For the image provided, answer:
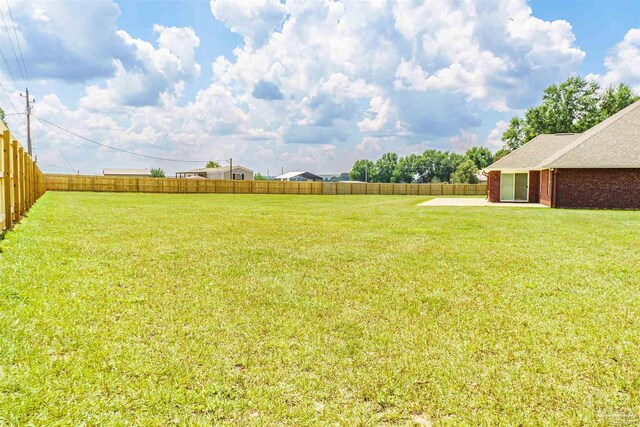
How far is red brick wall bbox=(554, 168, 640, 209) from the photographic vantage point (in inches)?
797

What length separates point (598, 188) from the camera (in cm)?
2072

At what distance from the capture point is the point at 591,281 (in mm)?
5859

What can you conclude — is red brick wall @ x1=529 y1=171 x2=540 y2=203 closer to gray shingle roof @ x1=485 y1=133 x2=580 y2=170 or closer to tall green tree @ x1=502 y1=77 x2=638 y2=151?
gray shingle roof @ x1=485 y1=133 x2=580 y2=170

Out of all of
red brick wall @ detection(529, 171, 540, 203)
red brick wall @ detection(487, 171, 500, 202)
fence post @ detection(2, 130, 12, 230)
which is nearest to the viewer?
fence post @ detection(2, 130, 12, 230)

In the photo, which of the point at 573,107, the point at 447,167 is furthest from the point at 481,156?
the point at 573,107

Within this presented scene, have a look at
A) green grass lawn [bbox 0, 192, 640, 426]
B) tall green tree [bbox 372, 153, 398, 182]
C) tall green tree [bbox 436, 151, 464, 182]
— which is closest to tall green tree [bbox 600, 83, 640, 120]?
green grass lawn [bbox 0, 192, 640, 426]

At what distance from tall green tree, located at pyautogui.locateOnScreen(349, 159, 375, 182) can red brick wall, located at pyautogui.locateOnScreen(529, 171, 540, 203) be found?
91.9m

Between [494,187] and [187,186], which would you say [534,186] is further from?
[187,186]

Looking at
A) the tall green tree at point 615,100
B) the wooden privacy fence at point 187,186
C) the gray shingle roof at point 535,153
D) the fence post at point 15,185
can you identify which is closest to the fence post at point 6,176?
the fence post at point 15,185

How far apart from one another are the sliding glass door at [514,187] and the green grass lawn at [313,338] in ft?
67.8

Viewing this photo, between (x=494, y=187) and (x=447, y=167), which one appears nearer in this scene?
(x=494, y=187)

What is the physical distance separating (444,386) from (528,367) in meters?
0.81

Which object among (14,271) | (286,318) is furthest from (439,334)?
(14,271)

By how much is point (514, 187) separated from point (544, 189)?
3063 millimetres
